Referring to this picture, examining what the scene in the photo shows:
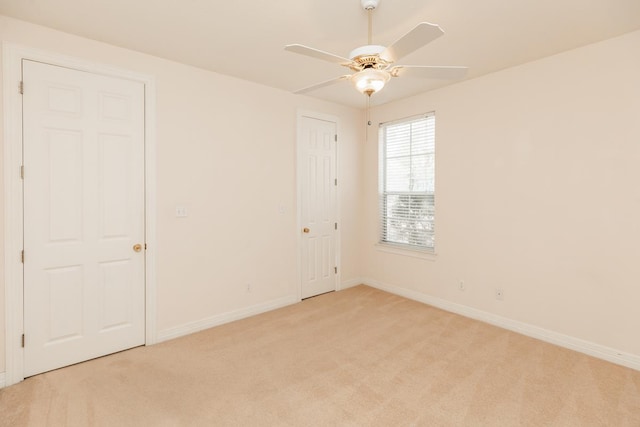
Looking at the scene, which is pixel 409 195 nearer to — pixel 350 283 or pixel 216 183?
pixel 350 283

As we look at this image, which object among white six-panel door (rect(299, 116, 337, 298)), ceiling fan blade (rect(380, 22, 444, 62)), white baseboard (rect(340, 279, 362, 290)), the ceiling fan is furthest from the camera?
white baseboard (rect(340, 279, 362, 290))

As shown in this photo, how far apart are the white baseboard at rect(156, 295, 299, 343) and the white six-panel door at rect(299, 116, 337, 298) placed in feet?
1.20

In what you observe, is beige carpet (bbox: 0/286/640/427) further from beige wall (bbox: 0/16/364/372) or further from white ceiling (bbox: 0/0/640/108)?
white ceiling (bbox: 0/0/640/108)

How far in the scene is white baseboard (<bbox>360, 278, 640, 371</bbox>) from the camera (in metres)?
2.75

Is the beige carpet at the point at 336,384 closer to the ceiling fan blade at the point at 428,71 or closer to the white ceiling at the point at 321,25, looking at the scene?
the ceiling fan blade at the point at 428,71

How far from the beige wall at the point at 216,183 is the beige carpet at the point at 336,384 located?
536mm

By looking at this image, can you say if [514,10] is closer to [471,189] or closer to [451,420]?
[471,189]

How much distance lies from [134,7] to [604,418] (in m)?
4.07

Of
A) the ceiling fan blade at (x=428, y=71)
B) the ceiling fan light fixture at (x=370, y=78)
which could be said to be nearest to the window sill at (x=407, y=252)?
the ceiling fan blade at (x=428, y=71)

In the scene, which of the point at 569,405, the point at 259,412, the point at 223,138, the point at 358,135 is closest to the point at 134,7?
the point at 223,138

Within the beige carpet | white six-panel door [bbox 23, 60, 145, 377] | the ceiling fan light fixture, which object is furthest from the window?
white six-panel door [bbox 23, 60, 145, 377]

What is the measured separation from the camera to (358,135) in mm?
4949

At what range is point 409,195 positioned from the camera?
446cm

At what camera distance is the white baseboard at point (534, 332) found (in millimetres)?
2754
